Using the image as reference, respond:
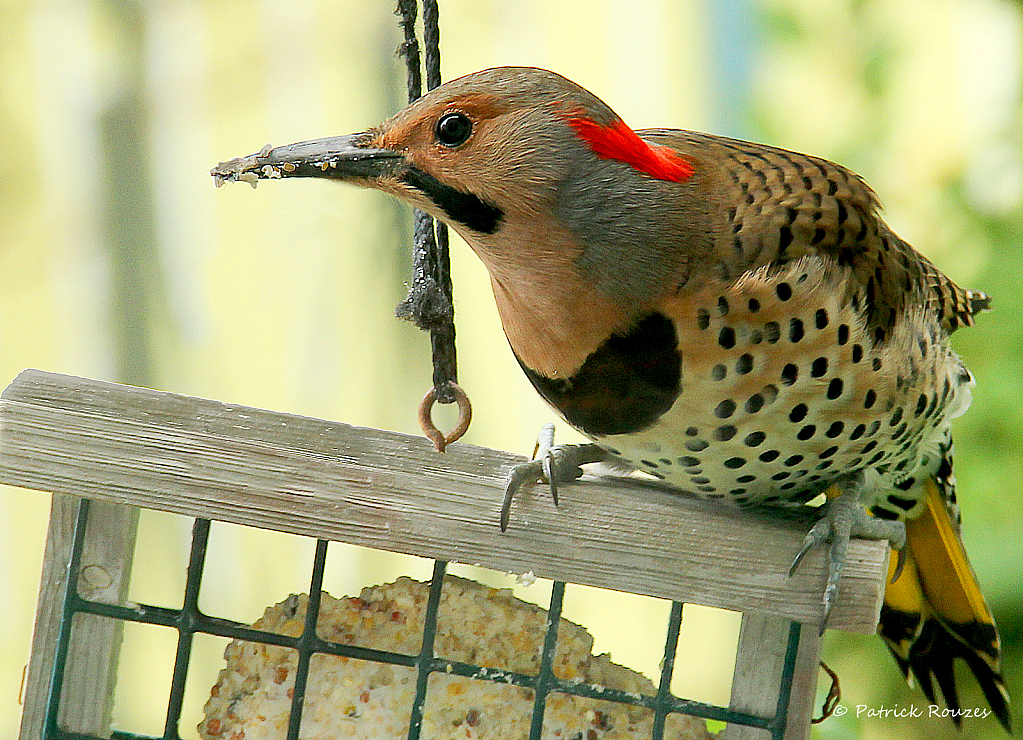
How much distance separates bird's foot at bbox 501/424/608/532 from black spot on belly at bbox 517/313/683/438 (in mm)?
79

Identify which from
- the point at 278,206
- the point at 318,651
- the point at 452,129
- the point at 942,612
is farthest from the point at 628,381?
the point at 278,206

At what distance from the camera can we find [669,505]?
134 centimetres

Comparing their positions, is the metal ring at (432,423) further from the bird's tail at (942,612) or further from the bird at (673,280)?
the bird's tail at (942,612)

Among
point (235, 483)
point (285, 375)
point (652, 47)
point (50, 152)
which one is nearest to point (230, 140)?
point (50, 152)

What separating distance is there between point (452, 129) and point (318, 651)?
0.68 meters

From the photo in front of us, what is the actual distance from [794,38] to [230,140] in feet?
5.86

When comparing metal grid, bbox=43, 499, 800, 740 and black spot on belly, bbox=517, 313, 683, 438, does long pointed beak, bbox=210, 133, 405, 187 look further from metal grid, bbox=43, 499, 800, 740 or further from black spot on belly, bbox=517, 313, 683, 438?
metal grid, bbox=43, 499, 800, 740

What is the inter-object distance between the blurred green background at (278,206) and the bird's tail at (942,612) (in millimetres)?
959

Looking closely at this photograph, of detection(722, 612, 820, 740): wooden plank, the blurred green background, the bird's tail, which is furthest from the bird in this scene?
the blurred green background

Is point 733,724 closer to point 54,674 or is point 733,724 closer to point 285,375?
point 54,674

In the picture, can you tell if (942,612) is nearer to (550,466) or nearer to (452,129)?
(550,466)

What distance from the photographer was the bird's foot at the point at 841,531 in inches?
50.5

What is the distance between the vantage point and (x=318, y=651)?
138 cm

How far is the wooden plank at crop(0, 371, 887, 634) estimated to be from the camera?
4.22 ft
